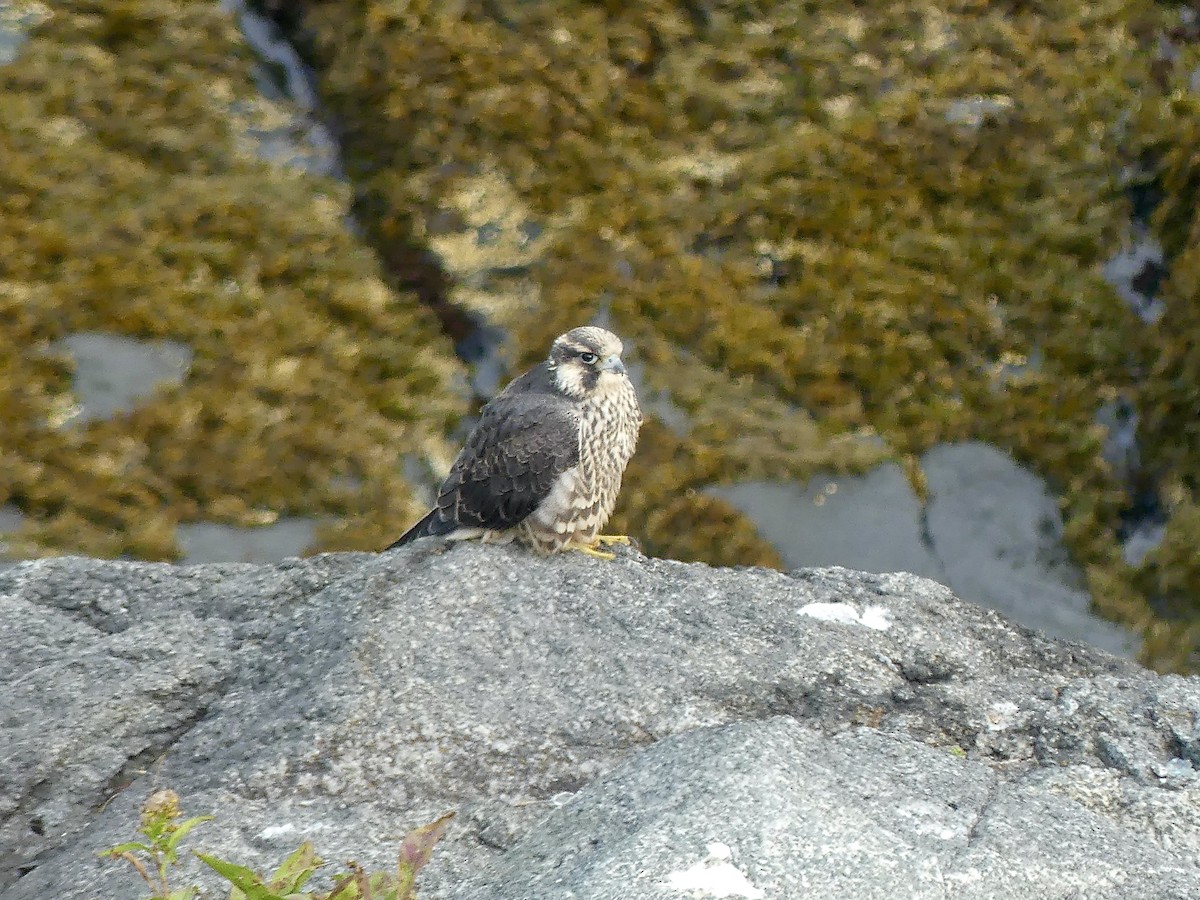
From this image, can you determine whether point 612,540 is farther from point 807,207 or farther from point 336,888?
point 336,888

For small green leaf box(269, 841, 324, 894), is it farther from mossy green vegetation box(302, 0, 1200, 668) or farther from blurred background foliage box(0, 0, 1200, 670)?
mossy green vegetation box(302, 0, 1200, 668)

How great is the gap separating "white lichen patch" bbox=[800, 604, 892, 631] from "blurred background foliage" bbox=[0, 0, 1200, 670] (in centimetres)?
185

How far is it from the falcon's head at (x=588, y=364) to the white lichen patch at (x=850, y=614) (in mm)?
1358

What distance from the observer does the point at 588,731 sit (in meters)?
3.52

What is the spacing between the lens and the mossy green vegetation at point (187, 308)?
19.4ft

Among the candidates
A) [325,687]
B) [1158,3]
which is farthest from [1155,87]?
[325,687]

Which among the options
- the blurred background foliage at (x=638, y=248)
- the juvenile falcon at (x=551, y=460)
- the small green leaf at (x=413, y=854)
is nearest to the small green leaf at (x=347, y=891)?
the small green leaf at (x=413, y=854)

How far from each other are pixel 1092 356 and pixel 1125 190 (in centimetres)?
93

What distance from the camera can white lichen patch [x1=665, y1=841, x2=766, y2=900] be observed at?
2682mm

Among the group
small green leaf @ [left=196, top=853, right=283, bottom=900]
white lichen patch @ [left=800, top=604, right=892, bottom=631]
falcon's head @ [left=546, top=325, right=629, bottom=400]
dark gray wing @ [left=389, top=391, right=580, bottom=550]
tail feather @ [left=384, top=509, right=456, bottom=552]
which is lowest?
tail feather @ [left=384, top=509, right=456, bottom=552]

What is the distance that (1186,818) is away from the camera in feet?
10.5

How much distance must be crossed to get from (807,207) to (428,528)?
2.81m

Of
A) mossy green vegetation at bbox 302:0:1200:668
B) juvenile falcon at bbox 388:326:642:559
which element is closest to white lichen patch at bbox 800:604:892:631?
juvenile falcon at bbox 388:326:642:559

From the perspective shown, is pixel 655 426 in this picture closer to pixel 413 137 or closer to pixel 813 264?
pixel 813 264
